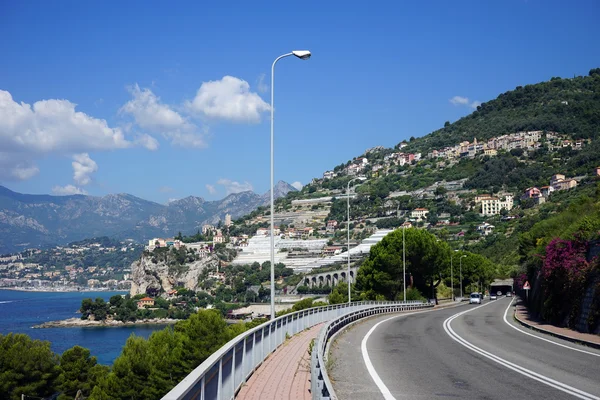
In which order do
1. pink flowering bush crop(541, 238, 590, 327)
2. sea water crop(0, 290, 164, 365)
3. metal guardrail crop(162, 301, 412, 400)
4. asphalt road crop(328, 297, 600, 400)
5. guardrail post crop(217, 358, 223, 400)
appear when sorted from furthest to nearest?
sea water crop(0, 290, 164, 365)
pink flowering bush crop(541, 238, 590, 327)
asphalt road crop(328, 297, 600, 400)
guardrail post crop(217, 358, 223, 400)
metal guardrail crop(162, 301, 412, 400)

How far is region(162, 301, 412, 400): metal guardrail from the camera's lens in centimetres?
578

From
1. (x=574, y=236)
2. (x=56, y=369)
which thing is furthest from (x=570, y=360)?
(x=56, y=369)

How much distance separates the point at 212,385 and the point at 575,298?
19.7m

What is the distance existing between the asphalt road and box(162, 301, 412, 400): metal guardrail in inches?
63.3

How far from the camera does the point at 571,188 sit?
15625 cm

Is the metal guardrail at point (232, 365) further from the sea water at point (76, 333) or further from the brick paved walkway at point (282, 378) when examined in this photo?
the sea water at point (76, 333)

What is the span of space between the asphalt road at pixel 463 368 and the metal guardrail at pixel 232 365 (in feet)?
5.28

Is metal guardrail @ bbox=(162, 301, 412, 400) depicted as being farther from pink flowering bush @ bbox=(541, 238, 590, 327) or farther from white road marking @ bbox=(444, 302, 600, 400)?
pink flowering bush @ bbox=(541, 238, 590, 327)

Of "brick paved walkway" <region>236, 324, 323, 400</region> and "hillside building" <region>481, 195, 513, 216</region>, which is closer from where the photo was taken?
"brick paved walkway" <region>236, 324, 323, 400</region>

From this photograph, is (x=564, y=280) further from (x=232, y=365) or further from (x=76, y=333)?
(x=76, y=333)

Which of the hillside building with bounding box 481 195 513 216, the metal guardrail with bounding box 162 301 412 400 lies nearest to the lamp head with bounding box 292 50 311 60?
the metal guardrail with bounding box 162 301 412 400

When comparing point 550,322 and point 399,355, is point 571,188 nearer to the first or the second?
point 550,322

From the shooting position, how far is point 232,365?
8953 mm

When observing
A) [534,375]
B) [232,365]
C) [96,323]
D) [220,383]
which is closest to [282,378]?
[232,365]
